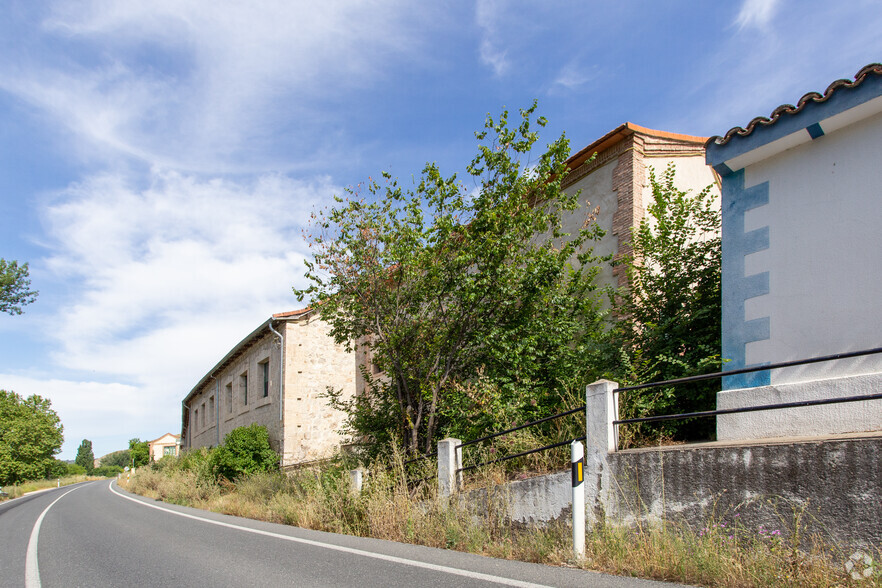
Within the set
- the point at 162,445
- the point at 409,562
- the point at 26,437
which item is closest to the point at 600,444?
the point at 409,562

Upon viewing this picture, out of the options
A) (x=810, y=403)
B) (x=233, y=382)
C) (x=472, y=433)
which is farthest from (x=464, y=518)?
(x=233, y=382)

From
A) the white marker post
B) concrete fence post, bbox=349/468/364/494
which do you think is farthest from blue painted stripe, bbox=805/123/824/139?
concrete fence post, bbox=349/468/364/494

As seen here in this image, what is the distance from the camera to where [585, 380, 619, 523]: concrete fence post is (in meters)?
6.31

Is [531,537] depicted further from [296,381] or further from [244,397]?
[244,397]

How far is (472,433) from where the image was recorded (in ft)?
32.8

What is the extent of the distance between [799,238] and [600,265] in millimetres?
5345

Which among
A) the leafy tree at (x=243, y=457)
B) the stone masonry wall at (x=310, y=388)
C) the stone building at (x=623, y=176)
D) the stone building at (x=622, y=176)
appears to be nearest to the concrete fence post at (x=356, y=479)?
the stone building at (x=622, y=176)

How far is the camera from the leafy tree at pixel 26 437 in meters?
54.9

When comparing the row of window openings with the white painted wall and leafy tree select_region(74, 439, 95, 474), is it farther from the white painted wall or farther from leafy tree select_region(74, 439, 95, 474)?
leafy tree select_region(74, 439, 95, 474)

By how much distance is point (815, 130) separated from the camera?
6.61 m

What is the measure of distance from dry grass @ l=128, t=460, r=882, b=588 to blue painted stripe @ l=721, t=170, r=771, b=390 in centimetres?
229

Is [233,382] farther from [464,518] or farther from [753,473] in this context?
[753,473]

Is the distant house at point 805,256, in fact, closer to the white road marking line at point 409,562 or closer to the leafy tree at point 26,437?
the white road marking line at point 409,562

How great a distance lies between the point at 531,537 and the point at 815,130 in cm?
525
